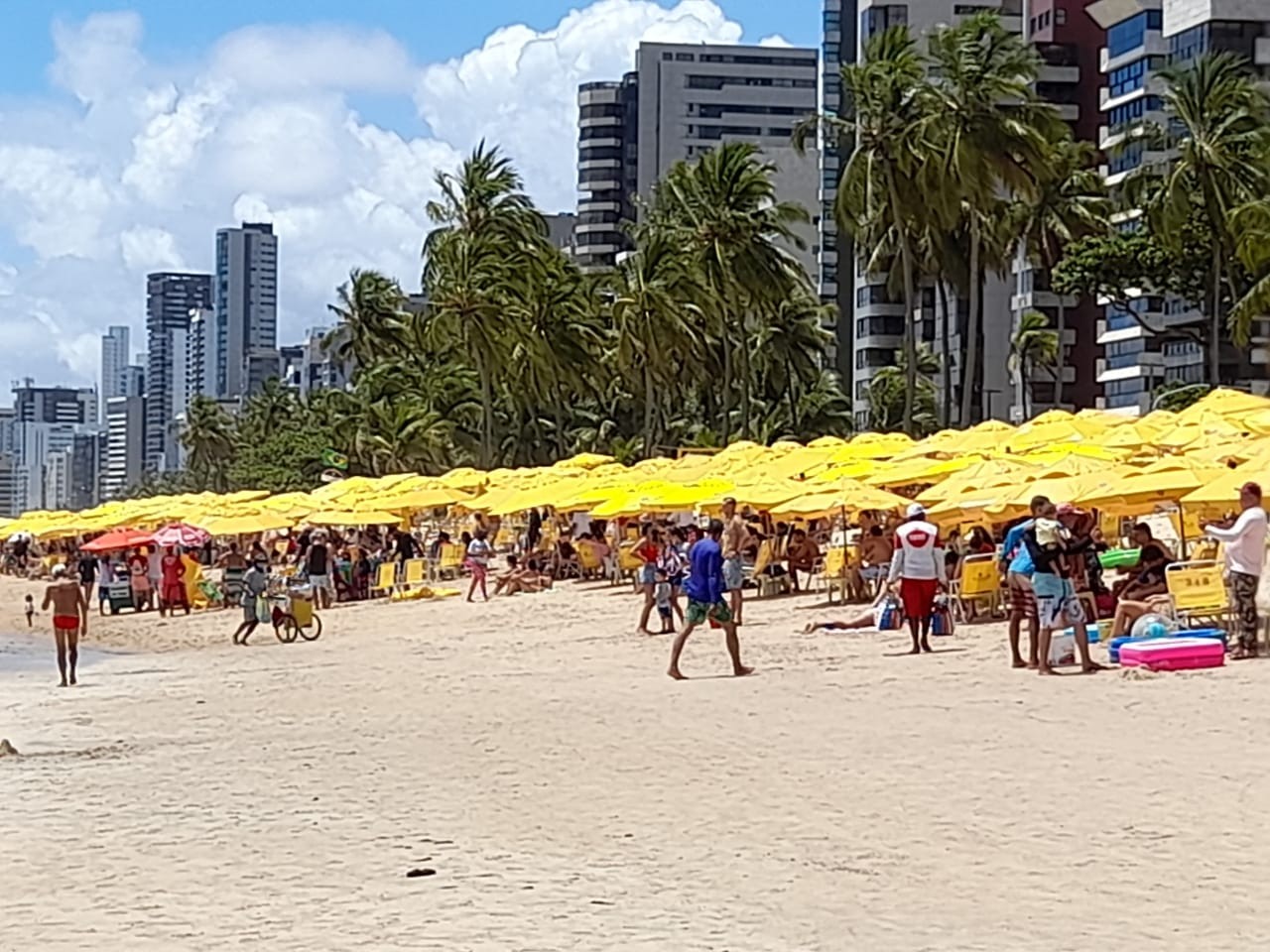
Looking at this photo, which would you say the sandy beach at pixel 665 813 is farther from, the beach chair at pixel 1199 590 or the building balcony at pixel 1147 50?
the building balcony at pixel 1147 50

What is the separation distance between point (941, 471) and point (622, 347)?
116 feet

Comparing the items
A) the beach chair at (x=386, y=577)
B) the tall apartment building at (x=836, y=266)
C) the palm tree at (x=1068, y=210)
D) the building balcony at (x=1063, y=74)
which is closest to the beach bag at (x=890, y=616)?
the beach chair at (x=386, y=577)

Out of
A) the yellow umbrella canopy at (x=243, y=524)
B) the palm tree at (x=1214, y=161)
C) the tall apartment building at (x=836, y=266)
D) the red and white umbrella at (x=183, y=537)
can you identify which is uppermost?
the tall apartment building at (x=836, y=266)

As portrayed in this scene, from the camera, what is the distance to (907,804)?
32.6 ft

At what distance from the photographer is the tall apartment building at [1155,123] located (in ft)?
193

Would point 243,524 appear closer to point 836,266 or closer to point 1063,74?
point 1063,74

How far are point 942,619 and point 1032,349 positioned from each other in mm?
58214

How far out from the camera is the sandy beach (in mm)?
7465

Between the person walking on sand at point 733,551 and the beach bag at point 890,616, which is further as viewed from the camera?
the beach bag at point 890,616

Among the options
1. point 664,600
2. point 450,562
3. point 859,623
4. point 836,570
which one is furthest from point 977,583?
point 450,562

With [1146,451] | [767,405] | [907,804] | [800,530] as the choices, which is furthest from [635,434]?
[907,804]

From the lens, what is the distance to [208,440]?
12081cm

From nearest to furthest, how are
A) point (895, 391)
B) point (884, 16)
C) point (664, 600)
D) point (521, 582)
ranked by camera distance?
point (664, 600), point (521, 582), point (895, 391), point (884, 16)

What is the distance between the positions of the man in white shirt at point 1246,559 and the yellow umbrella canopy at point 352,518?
23533mm
